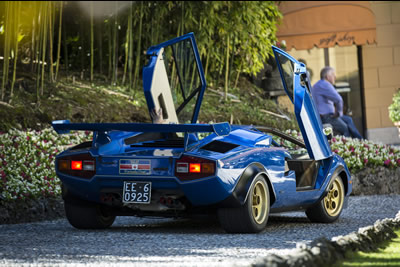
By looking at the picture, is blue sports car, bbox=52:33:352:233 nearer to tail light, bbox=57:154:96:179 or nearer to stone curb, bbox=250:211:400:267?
tail light, bbox=57:154:96:179

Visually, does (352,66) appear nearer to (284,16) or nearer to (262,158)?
(284,16)

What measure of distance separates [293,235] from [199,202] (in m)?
0.87

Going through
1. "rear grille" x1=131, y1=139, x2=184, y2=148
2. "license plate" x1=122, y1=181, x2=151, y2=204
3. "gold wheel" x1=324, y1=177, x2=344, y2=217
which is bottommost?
"gold wheel" x1=324, y1=177, x2=344, y2=217

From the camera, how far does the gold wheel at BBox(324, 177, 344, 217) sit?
8.84m

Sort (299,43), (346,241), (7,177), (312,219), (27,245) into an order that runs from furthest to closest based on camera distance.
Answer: (299,43), (7,177), (312,219), (27,245), (346,241)

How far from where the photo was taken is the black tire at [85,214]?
7.81 metres

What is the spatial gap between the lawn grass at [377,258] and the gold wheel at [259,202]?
1887mm

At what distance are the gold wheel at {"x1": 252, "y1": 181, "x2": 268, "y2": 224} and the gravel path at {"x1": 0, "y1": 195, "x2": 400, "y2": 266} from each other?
0.55ft

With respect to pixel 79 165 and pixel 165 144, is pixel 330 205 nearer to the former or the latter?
pixel 165 144

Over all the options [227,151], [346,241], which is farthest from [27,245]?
[346,241]

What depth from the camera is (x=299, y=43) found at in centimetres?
1816

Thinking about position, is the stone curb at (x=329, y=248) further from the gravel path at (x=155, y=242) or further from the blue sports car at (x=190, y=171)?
the blue sports car at (x=190, y=171)

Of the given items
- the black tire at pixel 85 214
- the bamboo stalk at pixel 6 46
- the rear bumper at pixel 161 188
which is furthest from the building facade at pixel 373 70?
the rear bumper at pixel 161 188

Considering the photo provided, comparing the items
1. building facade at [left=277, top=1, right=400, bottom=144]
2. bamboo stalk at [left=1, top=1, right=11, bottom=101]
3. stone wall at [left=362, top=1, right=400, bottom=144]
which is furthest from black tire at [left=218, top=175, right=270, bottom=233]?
stone wall at [left=362, top=1, right=400, bottom=144]
